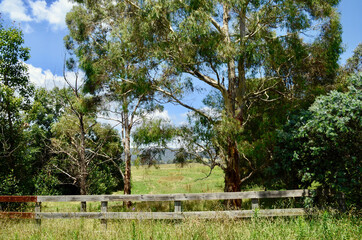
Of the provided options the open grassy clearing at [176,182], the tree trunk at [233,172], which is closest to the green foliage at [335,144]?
the tree trunk at [233,172]

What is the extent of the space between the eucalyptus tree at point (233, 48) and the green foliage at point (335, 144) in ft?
7.68

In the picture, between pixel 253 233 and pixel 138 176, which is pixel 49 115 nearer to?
pixel 138 176

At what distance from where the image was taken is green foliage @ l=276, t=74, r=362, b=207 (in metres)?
7.44

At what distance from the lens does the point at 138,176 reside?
29.5 metres

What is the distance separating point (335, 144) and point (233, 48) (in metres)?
4.23

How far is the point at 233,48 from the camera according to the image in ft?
31.5

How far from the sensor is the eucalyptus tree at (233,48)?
977 centimetres

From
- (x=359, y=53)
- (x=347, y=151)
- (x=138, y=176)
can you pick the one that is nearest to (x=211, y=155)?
(x=347, y=151)

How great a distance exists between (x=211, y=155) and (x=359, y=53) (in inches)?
589

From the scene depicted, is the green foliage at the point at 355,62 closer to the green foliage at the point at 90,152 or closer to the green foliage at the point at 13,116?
the green foliage at the point at 90,152

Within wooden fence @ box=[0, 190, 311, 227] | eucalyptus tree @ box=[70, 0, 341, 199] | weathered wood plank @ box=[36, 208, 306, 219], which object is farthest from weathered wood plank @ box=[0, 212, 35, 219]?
eucalyptus tree @ box=[70, 0, 341, 199]

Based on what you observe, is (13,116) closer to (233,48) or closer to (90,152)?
(90,152)

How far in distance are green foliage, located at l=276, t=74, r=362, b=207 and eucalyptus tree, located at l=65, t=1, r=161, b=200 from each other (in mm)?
6145

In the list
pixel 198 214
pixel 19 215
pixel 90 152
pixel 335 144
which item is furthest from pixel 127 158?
pixel 335 144
